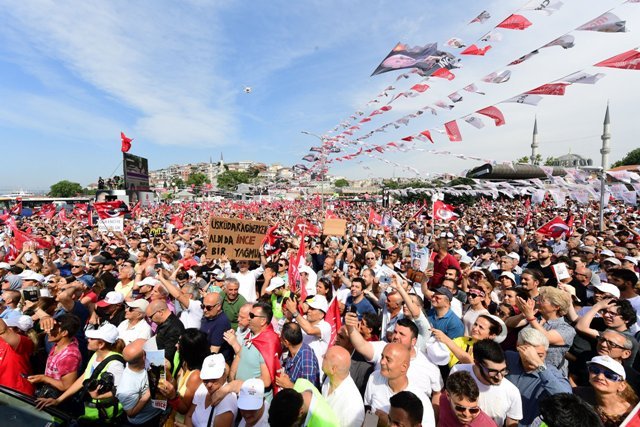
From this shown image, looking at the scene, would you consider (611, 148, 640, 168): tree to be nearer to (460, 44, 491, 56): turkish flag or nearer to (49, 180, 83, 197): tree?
(460, 44, 491, 56): turkish flag

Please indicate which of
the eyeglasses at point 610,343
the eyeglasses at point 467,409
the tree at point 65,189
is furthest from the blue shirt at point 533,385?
the tree at point 65,189

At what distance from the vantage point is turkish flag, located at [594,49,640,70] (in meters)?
4.84

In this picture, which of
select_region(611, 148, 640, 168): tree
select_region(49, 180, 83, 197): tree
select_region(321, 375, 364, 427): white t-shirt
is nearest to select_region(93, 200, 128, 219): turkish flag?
select_region(321, 375, 364, 427): white t-shirt

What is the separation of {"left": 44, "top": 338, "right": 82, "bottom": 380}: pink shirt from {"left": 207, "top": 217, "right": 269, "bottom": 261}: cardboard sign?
259cm

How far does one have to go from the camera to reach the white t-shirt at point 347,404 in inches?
104

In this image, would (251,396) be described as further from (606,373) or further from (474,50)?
(474,50)

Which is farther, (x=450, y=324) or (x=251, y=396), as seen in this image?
(x=450, y=324)

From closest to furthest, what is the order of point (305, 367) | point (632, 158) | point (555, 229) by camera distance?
point (305, 367)
point (555, 229)
point (632, 158)

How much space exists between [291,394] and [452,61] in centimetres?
775

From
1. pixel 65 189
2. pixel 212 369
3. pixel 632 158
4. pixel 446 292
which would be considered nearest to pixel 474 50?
pixel 446 292

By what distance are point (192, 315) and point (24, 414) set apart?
213cm

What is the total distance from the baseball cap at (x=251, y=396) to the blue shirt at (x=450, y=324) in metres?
2.32

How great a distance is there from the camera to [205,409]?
2.81 metres

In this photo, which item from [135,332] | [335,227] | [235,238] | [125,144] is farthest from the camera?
[125,144]
